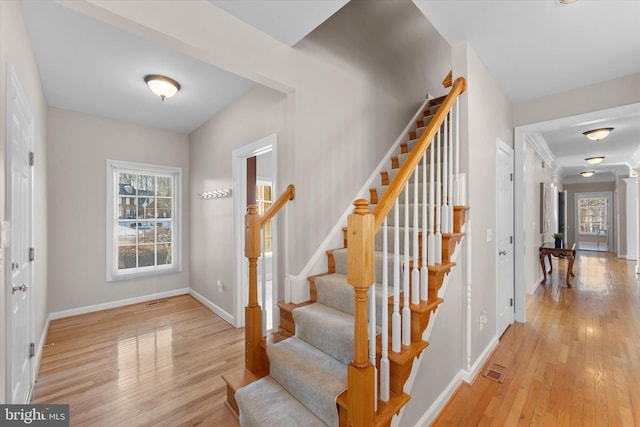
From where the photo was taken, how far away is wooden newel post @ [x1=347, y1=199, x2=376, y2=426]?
1.15m

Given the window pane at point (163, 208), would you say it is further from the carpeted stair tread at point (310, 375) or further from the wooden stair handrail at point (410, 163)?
the wooden stair handrail at point (410, 163)

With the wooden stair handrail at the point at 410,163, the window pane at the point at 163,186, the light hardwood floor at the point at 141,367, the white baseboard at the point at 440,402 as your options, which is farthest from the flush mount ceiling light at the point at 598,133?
the window pane at the point at 163,186

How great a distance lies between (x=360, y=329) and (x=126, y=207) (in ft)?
13.9

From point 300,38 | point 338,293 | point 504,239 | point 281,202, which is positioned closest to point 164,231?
point 281,202

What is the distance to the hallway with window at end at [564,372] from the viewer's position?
5.75 ft

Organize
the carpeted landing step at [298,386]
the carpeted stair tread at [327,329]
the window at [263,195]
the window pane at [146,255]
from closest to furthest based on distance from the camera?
the carpeted landing step at [298,386] < the carpeted stair tread at [327,329] < the window pane at [146,255] < the window at [263,195]

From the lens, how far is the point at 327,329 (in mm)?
1729

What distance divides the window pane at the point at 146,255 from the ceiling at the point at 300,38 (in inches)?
79.0

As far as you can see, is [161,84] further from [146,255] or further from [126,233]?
[146,255]

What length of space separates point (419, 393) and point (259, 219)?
1.50 metres

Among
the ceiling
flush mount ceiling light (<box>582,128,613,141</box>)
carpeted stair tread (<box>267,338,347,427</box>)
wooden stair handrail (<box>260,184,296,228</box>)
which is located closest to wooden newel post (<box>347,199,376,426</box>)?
carpeted stair tread (<box>267,338,347,427</box>)

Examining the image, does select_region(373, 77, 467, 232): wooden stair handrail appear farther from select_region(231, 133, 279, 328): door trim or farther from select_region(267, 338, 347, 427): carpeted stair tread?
select_region(231, 133, 279, 328): door trim

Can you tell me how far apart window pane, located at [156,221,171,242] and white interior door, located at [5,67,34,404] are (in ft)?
7.07

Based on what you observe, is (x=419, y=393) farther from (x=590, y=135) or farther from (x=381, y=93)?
(x=590, y=135)
